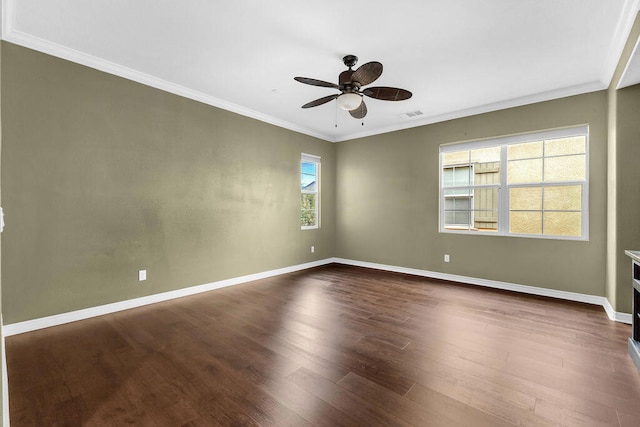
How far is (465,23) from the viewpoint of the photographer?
252cm

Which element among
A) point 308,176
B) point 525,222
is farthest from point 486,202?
point 308,176

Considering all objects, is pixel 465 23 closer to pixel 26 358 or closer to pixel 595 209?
pixel 595 209

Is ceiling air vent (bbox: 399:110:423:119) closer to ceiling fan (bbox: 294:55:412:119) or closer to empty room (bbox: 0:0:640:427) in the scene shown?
→ empty room (bbox: 0:0:640:427)

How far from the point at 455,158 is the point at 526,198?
121cm

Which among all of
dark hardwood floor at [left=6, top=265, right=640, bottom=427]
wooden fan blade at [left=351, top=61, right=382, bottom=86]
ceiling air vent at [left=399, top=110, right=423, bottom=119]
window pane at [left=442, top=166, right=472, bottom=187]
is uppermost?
ceiling air vent at [left=399, top=110, right=423, bottom=119]

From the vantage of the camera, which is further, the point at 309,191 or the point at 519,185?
the point at 309,191

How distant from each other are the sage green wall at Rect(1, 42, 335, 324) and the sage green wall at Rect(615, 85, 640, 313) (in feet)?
14.9

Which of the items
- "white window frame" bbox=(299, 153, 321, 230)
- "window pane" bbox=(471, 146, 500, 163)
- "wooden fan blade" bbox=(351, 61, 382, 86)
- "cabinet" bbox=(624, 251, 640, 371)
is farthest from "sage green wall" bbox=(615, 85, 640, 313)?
"white window frame" bbox=(299, 153, 321, 230)

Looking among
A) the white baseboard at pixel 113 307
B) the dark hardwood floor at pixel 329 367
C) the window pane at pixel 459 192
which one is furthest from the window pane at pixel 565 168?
the white baseboard at pixel 113 307

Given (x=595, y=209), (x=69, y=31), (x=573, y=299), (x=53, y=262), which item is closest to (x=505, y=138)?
(x=595, y=209)

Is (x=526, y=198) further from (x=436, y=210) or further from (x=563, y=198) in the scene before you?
(x=436, y=210)

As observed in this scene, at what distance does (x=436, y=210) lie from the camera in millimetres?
4984

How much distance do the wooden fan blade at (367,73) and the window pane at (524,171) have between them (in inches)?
114

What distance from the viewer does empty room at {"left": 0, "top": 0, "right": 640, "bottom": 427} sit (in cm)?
197
